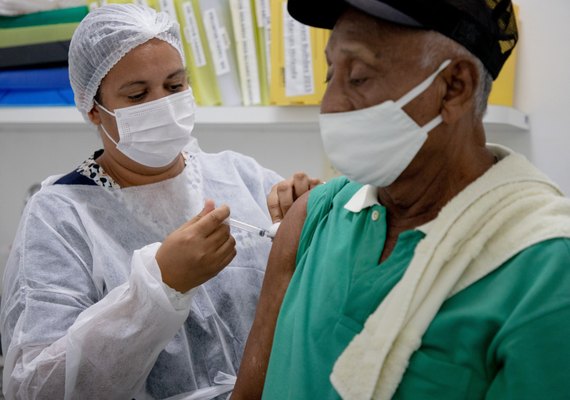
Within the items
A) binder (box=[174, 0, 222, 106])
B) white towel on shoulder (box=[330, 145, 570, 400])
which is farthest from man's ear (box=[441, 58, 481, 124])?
binder (box=[174, 0, 222, 106])

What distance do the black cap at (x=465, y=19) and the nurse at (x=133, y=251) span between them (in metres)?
0.61

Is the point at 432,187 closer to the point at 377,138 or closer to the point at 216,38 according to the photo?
the point at 377,138

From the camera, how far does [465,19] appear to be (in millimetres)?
820

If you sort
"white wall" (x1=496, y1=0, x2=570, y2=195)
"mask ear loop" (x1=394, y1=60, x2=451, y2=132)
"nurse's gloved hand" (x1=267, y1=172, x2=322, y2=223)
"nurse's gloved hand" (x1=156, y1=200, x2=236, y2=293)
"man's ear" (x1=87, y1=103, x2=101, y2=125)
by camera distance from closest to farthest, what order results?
"mask ear loop" (x1=394, y1=60, x2=451, y2=132) → "nurse's gloved hand" (x1=156, y1=200, x2=236, y2=293) → "nurse's gloved hand" (x1=267, y1=172, x2=322, y2=223) → "man's ear" (x1=87, y1=103, x2=101, y2=125) → "white wall" (x1=496, y1=0, x2=570, y2=195)

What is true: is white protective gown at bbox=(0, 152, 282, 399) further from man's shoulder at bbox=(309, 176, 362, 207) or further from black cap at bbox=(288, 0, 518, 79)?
black cap at bbox=(288, 0, 518, 79)

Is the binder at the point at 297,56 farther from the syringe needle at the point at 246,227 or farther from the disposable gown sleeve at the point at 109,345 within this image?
the disposable gown sleeve at the point at 109,345

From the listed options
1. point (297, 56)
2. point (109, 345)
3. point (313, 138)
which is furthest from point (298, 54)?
point (109, 345)

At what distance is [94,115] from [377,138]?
889mm

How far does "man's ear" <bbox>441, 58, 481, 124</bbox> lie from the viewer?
33.5 inches

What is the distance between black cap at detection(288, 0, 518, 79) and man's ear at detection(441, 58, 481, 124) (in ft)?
0.07

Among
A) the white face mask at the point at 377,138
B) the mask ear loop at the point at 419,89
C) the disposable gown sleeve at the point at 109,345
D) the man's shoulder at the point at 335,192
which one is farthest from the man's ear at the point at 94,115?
the mask ear loop at the point at 419,89

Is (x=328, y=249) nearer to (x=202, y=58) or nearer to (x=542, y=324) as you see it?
(x=542, y=324)

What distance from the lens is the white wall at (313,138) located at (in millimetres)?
1827

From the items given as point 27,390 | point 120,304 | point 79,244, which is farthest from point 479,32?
point 27,390
